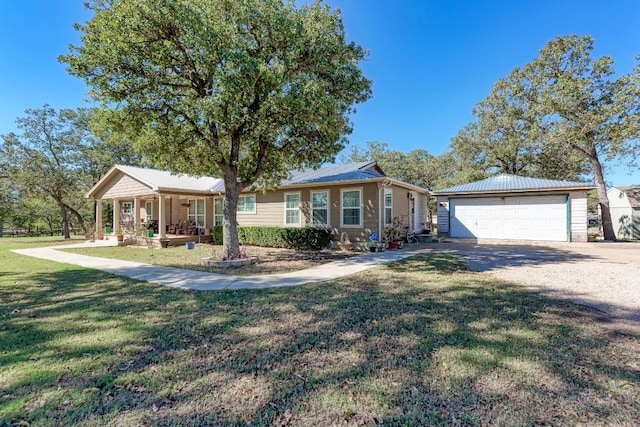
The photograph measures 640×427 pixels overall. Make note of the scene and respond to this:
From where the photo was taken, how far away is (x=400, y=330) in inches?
149

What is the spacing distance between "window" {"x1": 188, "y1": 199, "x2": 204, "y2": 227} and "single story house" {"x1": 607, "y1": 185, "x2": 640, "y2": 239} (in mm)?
28695

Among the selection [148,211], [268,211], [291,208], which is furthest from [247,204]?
[148,211]

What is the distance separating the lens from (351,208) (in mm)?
12320

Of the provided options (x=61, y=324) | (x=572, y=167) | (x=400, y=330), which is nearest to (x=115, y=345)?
(x=61, y=324)

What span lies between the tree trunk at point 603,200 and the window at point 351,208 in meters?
14.2

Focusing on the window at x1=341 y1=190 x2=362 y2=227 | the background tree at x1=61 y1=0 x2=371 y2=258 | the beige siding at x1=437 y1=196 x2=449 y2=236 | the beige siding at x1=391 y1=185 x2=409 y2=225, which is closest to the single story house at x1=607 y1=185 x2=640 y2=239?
the beige siding at x1=437 y1=196 x2=449 y2=236

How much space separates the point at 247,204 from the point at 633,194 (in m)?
27.2

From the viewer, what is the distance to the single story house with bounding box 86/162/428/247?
12.1m

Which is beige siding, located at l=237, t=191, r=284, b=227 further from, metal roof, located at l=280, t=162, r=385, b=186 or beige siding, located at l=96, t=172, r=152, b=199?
beige siding, located at l=96, t=172, r=152, b=199

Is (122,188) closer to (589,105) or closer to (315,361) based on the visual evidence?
(315,361)

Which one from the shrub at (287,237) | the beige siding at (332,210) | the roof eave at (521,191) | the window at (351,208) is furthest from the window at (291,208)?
the roof eave at (521,191)

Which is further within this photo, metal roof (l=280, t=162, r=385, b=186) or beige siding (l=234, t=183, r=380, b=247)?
metal roof (l=280, t=162, r=385, b=186)

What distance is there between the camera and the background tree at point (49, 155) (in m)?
19.6

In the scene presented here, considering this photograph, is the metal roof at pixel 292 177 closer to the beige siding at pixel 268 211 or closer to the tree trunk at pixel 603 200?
the beige siding at pixel 268 211
